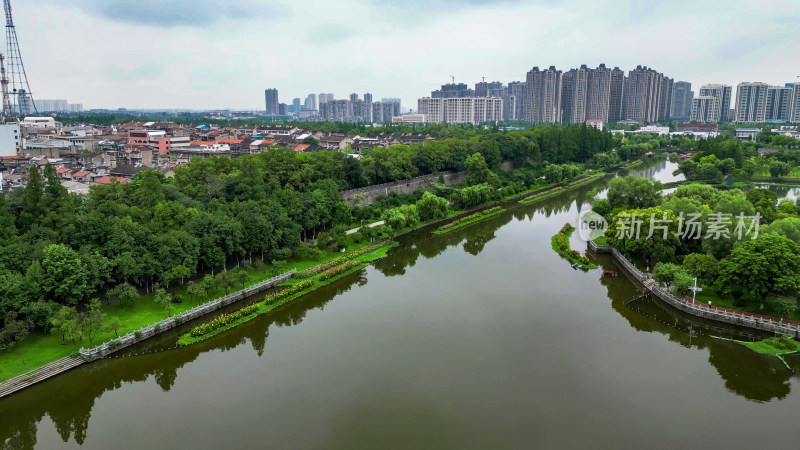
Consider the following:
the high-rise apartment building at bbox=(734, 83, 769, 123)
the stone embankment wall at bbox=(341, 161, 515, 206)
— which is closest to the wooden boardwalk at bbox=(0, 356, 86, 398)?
the stone embankment wall at bbox=(341, 161, 515, 206)

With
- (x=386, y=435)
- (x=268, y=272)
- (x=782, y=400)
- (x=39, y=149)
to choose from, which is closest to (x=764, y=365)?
(x=782, y=400)

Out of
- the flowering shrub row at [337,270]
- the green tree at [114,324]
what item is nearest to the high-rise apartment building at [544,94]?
the flowering shrub row at [337,270]

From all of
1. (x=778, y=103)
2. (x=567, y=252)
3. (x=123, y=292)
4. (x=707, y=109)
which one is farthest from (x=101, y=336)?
(x=778, y=103)

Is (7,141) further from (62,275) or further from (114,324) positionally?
(114,324)

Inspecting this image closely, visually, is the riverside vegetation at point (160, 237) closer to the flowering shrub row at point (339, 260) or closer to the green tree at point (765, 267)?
the flowering shrub row at point (339, 260)

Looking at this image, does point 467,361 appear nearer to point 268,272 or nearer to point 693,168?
point 268,272

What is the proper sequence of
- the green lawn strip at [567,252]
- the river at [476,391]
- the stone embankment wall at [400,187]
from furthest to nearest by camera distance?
the stone embankment wall at [400,187], the green lawn strip at [567,252], the river at [476,391]
